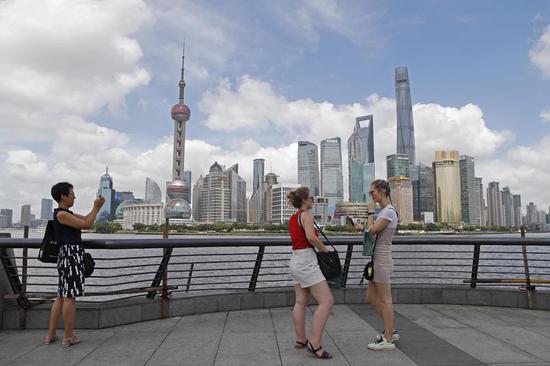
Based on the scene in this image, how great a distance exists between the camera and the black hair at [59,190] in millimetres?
4620

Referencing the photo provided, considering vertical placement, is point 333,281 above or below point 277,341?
above

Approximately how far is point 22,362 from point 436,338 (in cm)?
442

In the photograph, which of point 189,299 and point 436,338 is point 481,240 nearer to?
point 436,338

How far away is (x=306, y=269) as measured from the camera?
4207mm

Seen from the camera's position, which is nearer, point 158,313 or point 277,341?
point 277,341

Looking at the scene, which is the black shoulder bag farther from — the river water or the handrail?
the handrail

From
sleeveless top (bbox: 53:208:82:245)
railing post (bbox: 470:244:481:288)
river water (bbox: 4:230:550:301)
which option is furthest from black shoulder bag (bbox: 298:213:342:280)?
railing post (bbox: 470:244:481:288)

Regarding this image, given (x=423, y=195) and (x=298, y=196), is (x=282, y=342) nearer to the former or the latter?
(x=298, y=196)

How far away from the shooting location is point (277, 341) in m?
4.70

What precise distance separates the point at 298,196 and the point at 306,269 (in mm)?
757

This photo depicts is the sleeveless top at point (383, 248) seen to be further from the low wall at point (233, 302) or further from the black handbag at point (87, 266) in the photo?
the black handbag at point (87, 266)

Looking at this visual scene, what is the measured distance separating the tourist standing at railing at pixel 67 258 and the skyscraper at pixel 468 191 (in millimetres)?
157947

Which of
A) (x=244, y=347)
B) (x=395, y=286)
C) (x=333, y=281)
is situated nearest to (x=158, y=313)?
(x=244, y=347)

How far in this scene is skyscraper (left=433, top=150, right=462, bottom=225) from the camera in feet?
483
